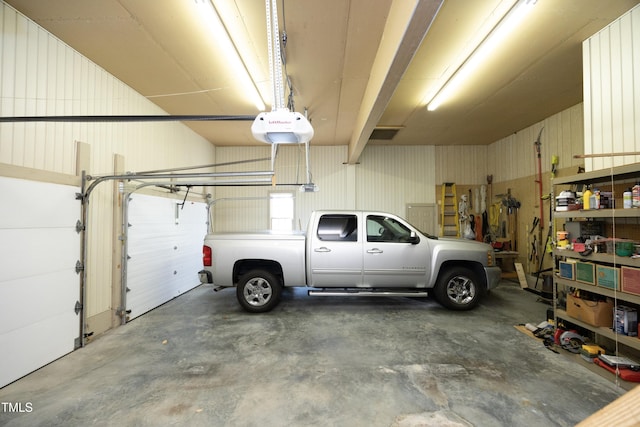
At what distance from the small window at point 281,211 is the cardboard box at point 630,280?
6.31 metres

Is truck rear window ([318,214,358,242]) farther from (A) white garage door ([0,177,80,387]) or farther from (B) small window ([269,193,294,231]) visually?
(A) white garage door ([0,177,80,387])

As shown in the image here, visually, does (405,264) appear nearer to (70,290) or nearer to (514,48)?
(514,48)

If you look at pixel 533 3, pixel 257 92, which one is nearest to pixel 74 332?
pixel 257 92

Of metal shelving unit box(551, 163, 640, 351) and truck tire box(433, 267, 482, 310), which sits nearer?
metal shelving unit box(551, 163, 640, 351)

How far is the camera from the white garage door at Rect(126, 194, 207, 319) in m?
4.23

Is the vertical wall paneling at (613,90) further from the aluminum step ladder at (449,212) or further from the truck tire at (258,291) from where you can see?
the truck tire at (258,291)

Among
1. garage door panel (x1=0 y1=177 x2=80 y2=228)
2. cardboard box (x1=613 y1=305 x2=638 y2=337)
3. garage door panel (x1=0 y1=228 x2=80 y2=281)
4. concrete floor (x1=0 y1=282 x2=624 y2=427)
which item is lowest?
concrete floor (x1=0 y1=282 x2=624 y2=427)

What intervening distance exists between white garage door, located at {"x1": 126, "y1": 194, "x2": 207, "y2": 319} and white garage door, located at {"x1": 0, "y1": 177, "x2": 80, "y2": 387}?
94 cm

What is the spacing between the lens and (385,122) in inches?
235

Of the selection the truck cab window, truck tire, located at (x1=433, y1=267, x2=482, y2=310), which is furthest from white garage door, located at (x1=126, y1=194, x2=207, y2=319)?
truck tire, located at (x1=433, y1=267, x2=482, y2=310)

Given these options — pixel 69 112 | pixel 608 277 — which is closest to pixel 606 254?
pixel 608 277

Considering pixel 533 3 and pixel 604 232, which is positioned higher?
pixel 533 3

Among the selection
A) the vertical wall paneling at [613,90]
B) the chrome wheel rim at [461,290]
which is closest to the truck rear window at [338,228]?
the chrome wheel rim at [461,290]

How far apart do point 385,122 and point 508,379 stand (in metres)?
5.10
